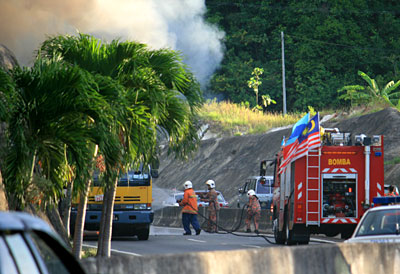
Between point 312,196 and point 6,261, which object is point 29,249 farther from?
point 312,196

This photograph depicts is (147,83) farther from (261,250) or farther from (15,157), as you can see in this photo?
(261,250)

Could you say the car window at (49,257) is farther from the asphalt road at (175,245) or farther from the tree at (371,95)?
the tree at (371,95)

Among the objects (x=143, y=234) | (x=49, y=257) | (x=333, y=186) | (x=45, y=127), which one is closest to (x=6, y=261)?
(x=49, y=257)

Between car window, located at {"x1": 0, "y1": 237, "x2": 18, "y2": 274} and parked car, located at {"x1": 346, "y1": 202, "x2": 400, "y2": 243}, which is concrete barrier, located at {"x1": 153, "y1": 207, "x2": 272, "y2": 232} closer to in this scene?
parked car, located at {"x1": 346, "y1": 202, "x2": 400, "y2": 243}

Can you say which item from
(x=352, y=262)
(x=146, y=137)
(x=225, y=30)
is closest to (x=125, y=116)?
(x=146, y=137)

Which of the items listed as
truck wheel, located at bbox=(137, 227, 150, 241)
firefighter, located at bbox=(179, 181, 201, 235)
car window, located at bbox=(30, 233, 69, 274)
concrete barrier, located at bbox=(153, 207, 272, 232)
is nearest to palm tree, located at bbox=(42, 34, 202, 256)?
truck wheel, located at bbox=(137, 227, 150, 241)

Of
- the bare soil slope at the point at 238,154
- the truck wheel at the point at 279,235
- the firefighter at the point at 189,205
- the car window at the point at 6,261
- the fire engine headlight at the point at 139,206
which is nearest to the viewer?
the car window at the point at 6,261

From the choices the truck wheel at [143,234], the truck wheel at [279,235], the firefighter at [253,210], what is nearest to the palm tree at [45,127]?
the truck wheel at [279,235]

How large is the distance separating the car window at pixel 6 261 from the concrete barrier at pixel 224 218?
2260 cm

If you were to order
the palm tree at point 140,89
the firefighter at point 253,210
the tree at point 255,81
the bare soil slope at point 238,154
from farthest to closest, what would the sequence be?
the tree at point 255,81 < the bare soil slope at point 238,154 < the firefighter at point 253,210 < the palm tree at point 140,89

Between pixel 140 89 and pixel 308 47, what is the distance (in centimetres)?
5845

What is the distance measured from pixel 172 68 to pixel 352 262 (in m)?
8.18

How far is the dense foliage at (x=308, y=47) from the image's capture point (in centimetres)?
7212

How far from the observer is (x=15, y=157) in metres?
12.3
